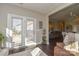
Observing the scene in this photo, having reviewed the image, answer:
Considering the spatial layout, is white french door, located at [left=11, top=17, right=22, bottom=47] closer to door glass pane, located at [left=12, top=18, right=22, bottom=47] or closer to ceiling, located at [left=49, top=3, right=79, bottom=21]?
door glass pane, located at [left=12, top=18, right=22, bottom=47]

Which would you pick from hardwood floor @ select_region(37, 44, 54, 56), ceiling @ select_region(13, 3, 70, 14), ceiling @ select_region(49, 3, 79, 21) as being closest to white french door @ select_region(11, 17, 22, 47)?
ceiling @ select_region(13, 3, 70, 14)

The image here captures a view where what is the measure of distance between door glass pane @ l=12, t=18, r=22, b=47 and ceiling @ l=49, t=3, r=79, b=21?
0.58m

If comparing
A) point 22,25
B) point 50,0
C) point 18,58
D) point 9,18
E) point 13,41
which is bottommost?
point 18,58

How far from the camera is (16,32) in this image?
1.88 metres

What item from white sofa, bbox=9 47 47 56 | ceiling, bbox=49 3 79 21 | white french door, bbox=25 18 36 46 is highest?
ceiling, bbox=49 3 79 21

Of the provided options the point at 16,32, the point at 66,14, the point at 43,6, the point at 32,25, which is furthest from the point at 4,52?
the point at 66,14

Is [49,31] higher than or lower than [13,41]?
higher

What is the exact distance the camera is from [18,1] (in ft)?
5.57

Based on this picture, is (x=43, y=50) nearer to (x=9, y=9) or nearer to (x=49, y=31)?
(x=49, y=31)

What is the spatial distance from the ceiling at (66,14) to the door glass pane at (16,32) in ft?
1.90

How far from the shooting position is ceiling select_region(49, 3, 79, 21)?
6.17ft

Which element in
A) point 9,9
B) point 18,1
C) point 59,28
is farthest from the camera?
point 59,28

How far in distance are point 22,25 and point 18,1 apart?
1.37ft

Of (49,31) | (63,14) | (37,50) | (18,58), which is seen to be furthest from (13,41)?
(63,14)
